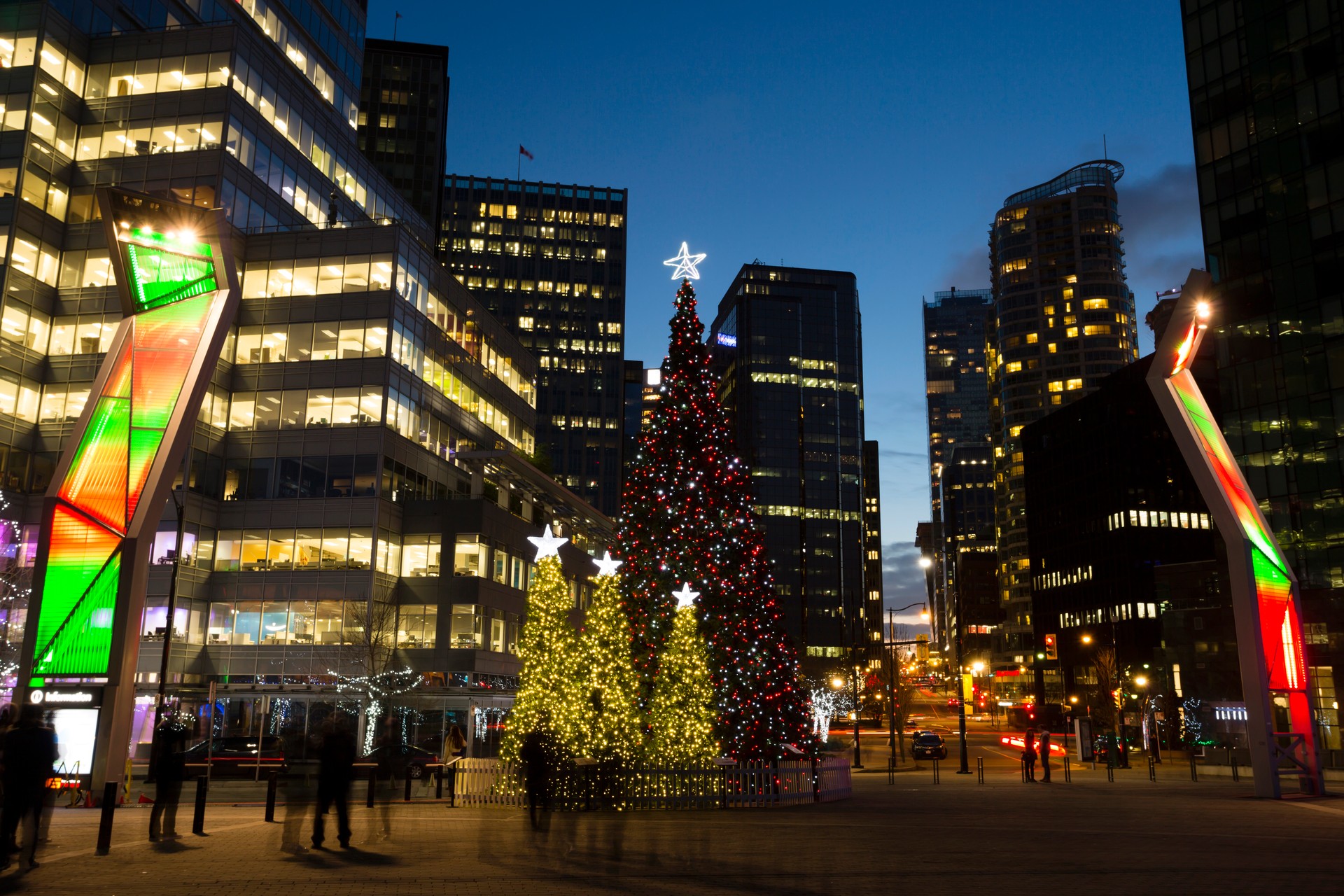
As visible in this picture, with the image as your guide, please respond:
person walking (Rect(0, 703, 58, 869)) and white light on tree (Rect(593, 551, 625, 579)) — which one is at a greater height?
white light on tree (Rect(593, 551, 625, 579))

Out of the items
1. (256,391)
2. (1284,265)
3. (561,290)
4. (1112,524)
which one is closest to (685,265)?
(256,391)

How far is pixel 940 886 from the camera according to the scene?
1184cm

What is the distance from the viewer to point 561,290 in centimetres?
17012

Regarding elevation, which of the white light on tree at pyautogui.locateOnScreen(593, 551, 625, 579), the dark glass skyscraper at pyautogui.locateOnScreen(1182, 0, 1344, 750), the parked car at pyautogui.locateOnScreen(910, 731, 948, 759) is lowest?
the parked car at pyautogui.locateOnScreen(910, 731, 948, 759)

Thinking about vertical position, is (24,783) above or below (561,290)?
below

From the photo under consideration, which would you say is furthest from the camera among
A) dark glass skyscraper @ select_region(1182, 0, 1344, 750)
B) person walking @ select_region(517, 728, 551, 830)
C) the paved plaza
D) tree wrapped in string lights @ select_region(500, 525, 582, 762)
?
dark glass skyscraper @ select_region(1182, 0, 1344, 750)

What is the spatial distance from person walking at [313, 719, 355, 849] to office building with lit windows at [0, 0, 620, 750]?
35611 mm

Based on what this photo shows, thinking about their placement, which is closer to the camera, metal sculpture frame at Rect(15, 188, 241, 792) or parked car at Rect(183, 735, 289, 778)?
metal sculpture frame at Rect(15, 188, 241, 792)

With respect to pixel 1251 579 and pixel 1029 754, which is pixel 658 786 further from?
pixel 1029 754

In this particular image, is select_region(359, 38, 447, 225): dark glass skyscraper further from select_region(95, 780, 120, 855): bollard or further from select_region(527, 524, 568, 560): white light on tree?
select_region(95, 780, 120, 855): bollard

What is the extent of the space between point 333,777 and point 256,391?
44537 millimetres

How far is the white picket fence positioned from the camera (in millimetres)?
22125

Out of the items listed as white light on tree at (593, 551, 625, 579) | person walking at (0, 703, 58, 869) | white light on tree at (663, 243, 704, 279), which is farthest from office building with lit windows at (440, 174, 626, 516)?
person walking at (0, 703, 58, 869)

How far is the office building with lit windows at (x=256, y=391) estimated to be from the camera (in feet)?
168
